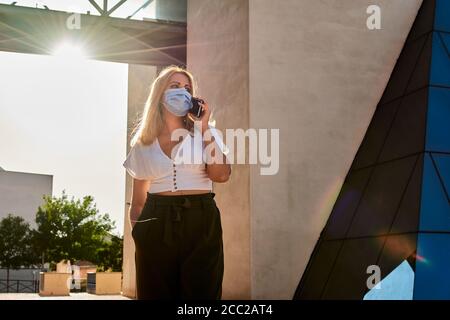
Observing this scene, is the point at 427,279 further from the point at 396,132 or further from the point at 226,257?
the point at 226,257

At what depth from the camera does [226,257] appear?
10.2 m

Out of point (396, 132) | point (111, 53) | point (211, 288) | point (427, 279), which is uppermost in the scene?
point (111, 53)

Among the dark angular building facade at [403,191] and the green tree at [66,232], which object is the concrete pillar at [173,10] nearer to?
the dark angular building facade at [403,191]

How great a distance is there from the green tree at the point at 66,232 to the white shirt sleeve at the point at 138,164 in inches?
1446

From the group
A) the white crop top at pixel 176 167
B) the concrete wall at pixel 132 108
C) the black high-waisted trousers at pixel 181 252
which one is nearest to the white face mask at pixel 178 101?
the white crop top at pixel 176 167

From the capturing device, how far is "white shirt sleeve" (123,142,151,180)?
3.21 meters

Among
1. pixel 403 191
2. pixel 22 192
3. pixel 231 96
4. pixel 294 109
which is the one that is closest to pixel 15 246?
pixel 22 192

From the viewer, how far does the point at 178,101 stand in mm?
3213

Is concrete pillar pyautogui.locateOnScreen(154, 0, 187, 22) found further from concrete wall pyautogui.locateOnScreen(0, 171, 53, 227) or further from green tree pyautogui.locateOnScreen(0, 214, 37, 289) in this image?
concrete wall pyautogui.locateOnScreen(0, 171, 53, 227)

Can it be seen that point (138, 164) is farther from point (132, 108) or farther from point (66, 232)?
point (66, 232)

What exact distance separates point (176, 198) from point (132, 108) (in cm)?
1872

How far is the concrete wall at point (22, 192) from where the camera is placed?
56594 millimetres
